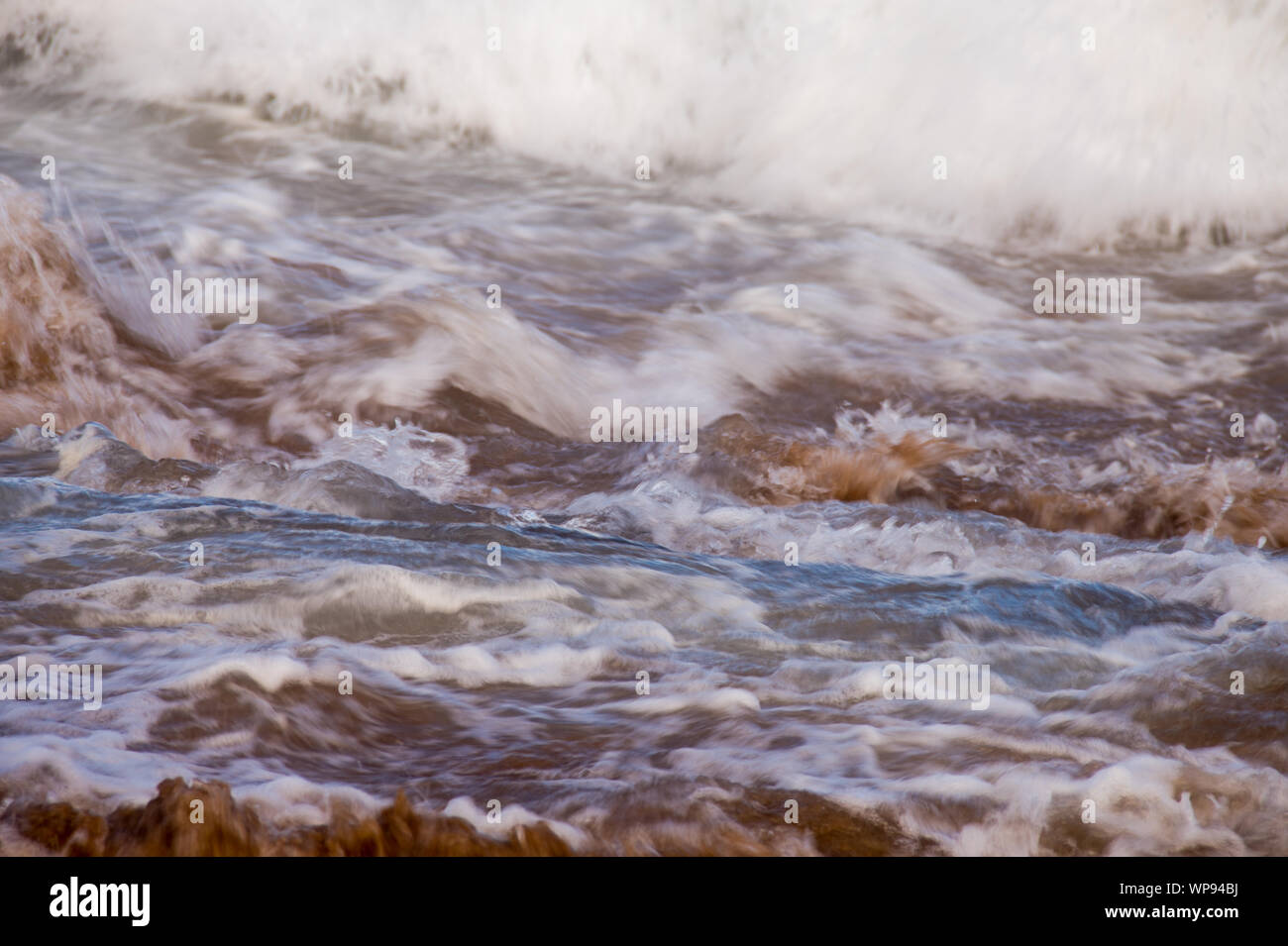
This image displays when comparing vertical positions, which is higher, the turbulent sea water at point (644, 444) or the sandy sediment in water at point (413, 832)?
the turbulent sea water at point (644, 444)

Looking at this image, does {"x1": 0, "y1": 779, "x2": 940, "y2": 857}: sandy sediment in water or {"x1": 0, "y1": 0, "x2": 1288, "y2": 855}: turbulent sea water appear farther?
{"x1": 0, "y1": 0, "x2": 1288, "y2": 855}: turbulent sea water

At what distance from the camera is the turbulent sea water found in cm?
280

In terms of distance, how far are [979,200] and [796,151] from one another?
5.27 ft

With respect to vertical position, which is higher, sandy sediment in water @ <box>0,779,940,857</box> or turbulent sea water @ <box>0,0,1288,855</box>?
turbulent sea water @ <box>0,0,1288,855</box>

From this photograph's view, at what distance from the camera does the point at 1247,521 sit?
501cm

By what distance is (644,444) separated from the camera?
18.6 ft

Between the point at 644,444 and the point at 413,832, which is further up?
the point at 644,444

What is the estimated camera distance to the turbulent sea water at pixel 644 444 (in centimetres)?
280

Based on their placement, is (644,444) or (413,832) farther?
(644,444)

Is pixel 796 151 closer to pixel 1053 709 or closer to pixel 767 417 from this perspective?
pixel 767 417

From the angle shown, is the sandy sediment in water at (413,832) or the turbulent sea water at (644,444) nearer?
the sandy sediment in water at (413,832)
